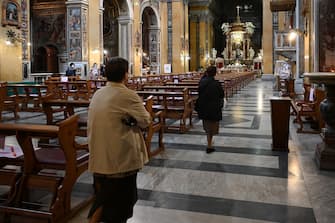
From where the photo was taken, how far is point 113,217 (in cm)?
270

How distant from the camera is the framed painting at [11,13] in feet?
51.2

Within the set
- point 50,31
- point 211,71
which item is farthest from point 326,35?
point 50,31

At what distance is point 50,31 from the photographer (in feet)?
82.0

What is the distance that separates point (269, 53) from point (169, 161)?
25.3 metres

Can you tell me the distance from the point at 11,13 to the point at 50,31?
9.06 metres

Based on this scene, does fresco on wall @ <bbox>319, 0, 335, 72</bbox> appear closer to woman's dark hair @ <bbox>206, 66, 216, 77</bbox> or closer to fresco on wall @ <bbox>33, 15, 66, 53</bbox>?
woman's dark hair @ <bbox>206, 66, 216, 77</bbox>

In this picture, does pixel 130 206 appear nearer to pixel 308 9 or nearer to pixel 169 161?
pixel 169 161

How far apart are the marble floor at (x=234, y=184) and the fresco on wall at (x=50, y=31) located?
1967 centimetres

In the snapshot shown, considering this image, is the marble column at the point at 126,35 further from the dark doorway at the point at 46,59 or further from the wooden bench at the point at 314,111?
the wooden bench at the point at 314,111

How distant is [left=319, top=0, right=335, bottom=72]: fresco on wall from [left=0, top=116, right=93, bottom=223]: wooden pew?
7.46 metres

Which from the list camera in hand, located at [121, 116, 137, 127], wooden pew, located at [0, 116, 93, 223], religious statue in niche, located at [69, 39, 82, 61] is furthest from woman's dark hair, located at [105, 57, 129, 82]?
religious statue in niche, located at [69, 39, 82, 61]

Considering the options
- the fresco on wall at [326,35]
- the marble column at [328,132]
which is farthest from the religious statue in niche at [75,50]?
the marble column at [328,132]

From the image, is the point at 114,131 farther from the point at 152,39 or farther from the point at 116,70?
the point at 152,39

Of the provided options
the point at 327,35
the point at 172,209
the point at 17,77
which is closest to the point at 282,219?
the point at 172,209
